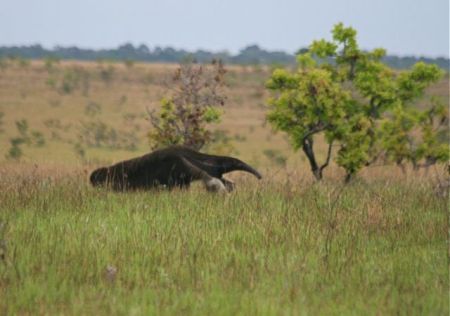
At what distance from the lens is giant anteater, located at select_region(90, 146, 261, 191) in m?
10.9

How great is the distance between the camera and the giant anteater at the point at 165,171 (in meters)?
10.9

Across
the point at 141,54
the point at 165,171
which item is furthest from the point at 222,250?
the point at 141,54

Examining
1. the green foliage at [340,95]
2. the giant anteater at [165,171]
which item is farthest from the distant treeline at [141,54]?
the giant anteater at [165,171]

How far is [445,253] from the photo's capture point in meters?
6.88

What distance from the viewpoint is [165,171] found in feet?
36.1

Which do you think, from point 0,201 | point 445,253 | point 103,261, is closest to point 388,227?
point 445,253

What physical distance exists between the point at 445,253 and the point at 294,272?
5.37ft

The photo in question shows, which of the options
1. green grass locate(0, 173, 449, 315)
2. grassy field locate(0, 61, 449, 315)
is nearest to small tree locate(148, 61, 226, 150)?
grassy field locate(0, 61, 449, 315)

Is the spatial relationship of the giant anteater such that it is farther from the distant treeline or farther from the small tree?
the distant treeline

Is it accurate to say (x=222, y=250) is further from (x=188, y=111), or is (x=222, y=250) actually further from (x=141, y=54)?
(x=141, y=54)

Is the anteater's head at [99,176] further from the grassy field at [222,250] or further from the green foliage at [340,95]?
the green foliage at [340,95]

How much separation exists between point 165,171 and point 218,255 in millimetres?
4658

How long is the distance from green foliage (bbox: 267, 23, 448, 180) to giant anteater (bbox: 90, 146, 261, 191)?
451 cm

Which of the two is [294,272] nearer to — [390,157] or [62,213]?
[62,213]
